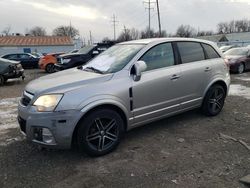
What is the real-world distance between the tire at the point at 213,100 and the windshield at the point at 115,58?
1878 mm

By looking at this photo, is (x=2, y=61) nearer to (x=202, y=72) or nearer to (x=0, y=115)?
(x=0, y=115)

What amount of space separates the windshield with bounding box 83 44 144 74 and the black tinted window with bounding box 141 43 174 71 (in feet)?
0.66

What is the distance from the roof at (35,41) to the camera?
50037 millimetres

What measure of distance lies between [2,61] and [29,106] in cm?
1095

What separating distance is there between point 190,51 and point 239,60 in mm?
10947

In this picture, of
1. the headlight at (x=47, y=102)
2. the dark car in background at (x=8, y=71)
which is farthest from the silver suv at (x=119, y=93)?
the dark car in background at (x=8, y=71)

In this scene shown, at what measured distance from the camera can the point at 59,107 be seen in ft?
13.5

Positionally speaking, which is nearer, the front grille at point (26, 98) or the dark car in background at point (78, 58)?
the front grille at point (26, 98)

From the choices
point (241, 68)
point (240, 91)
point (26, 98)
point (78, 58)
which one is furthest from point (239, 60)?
point (26, 98)

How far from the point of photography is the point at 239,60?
1576 cm

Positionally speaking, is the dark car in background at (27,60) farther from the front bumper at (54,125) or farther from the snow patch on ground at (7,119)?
the front bumper at (54,125)

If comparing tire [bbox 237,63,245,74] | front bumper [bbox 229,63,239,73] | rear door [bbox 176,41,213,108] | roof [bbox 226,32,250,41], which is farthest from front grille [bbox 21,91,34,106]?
roof [bbox 226,32,250,41]

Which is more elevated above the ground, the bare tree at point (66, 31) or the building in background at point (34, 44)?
the bare tree at point (66, 31)

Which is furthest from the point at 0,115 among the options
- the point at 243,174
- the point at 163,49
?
the point at 243,174
